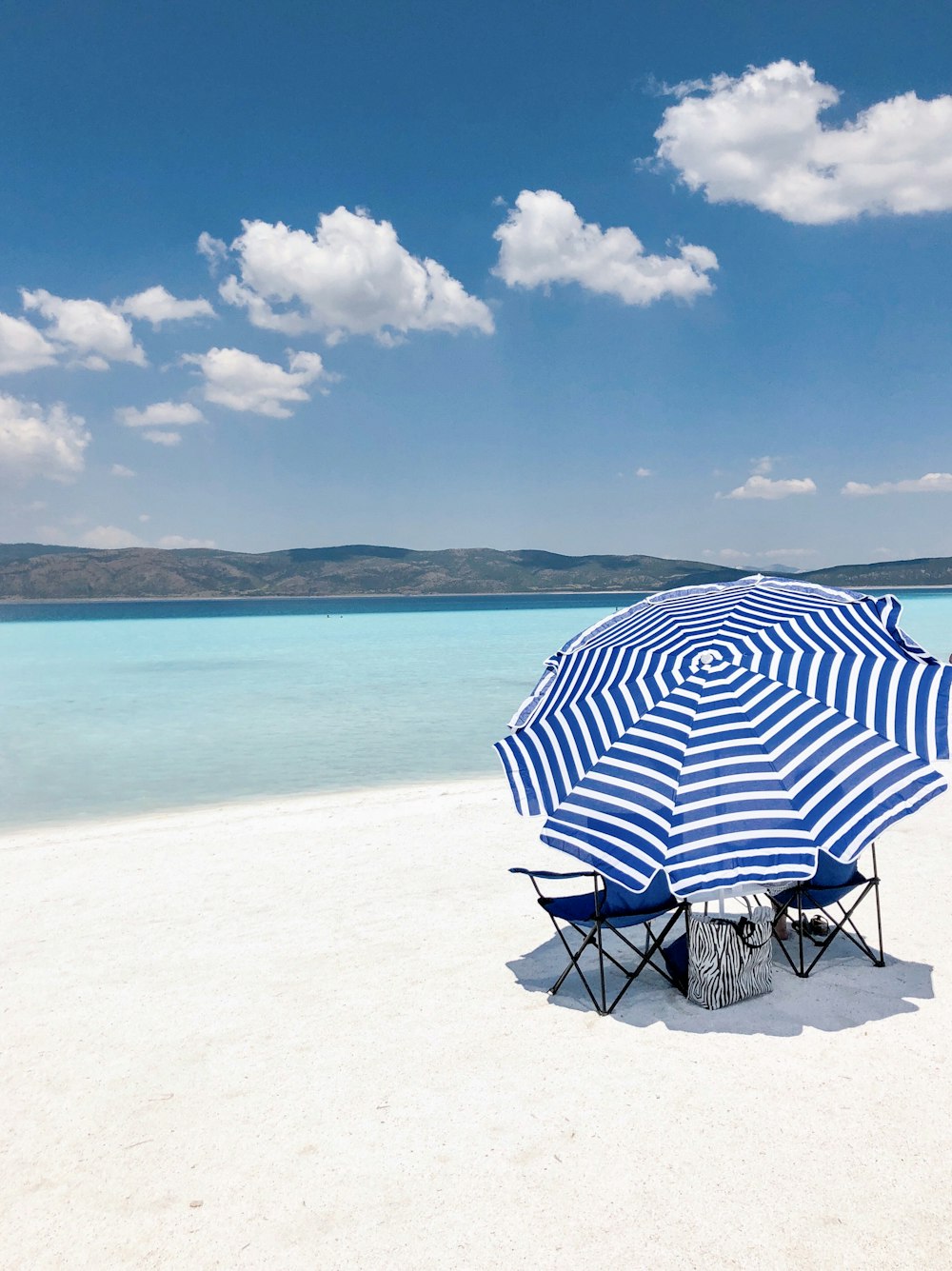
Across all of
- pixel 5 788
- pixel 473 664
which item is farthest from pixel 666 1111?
pixel 473 664

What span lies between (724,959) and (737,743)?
123 cm

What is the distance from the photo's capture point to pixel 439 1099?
3.65m

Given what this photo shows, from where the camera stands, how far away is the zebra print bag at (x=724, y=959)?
428 centimetres

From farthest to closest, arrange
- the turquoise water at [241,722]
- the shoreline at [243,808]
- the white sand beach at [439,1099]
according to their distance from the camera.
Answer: the turquoise water at [241,722] < the shoreline at [243,808] < the white sand beach at [439,1099]

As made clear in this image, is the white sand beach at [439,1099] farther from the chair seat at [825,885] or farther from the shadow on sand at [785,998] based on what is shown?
the chair seat at [825,885]

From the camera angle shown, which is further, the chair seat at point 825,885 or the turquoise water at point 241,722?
the turquoise water at point 241,722

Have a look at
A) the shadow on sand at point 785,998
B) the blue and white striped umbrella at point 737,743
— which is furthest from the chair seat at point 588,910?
the blue and white striped umbrella at point 737,743

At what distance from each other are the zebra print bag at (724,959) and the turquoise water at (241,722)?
7711mm

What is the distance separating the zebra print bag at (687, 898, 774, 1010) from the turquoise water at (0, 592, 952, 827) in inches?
304

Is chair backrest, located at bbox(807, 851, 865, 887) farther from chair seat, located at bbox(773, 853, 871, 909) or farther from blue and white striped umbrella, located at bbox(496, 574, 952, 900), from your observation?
blue and white striped umbrella, located at bbox(496, 574, 952, 900)

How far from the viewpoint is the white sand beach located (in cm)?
286

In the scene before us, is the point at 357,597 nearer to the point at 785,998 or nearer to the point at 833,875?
the point at 833,875

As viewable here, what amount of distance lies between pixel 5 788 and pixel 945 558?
216251mm

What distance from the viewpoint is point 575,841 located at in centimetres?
382
